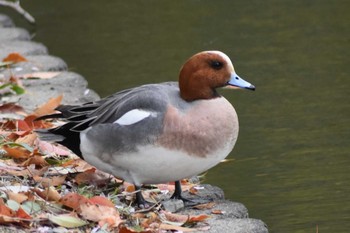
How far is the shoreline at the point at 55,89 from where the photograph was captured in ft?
14.6

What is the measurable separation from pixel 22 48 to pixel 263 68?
200 centimetres

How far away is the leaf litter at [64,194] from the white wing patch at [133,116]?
334 mm

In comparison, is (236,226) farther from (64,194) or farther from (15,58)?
(15,58)

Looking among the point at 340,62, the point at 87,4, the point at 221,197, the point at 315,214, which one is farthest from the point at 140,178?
the point at 87,4

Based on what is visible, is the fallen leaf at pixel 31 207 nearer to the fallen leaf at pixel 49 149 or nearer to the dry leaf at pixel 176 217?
the dry leaf at pixel 176 217

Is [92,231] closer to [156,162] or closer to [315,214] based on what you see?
[156,162]

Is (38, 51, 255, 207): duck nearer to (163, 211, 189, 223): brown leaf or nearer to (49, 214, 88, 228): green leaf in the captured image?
(163, 211, 189, 223): brown leaf

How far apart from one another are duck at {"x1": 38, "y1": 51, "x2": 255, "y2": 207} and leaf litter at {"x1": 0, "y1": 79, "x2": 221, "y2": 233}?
155 mm

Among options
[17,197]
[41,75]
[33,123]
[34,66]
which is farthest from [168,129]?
[34,66]

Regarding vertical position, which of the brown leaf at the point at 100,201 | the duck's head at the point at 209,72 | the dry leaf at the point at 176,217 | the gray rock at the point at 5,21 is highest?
the duck's head at the point at 209,72

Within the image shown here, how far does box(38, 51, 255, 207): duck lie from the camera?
4.51 m

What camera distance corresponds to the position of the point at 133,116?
4652 millimetres

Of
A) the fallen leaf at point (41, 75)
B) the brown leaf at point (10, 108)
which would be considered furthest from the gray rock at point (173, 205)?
the fallen leaf at point (41, 75)

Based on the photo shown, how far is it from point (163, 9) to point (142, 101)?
18.8ft
